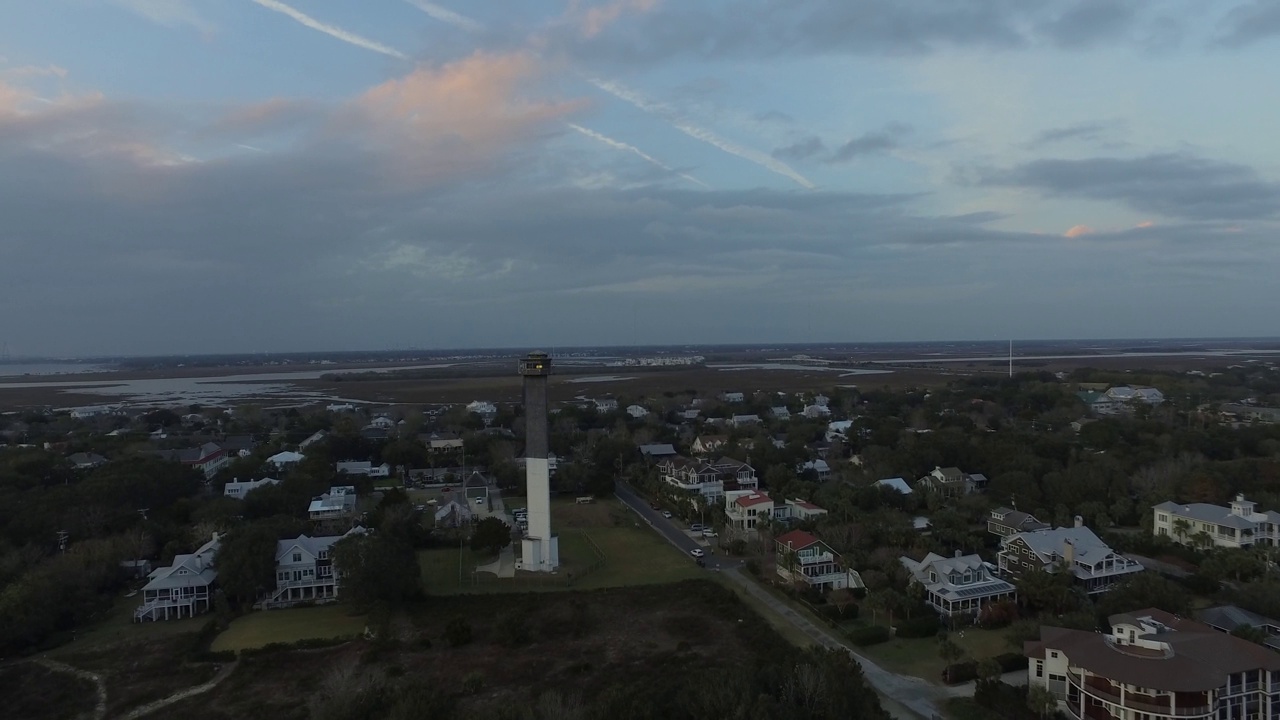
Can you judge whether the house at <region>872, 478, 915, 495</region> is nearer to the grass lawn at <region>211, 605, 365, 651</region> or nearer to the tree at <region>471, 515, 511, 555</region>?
the tree at <region>471, 515, 511, 555</region>

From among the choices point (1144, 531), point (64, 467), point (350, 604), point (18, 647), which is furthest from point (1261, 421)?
point (64, 467)

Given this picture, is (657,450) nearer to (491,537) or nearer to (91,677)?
(491,537)

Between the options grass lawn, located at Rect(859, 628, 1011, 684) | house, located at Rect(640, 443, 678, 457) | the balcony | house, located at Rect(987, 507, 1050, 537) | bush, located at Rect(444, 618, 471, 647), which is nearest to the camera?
the balcony

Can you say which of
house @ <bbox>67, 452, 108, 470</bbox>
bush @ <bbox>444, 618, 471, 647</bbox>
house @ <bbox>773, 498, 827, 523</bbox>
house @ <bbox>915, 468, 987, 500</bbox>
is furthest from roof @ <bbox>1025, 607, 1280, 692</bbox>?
house @ <bbox>67, 452, 108, 470</bbox>

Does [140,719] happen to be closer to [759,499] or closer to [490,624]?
[490,624]

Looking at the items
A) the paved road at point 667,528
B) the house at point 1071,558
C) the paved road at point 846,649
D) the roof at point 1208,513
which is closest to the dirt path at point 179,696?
the paved road at point 846,649

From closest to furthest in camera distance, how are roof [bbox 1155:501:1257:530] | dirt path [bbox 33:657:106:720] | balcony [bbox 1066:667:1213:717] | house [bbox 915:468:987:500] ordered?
balcony [bbox 1066:667:1213:717] < dirt path [bbox 33:657:106:720] < roof [bbox 1155:501:1257:530] < house [bbox 915:468:987:500]
